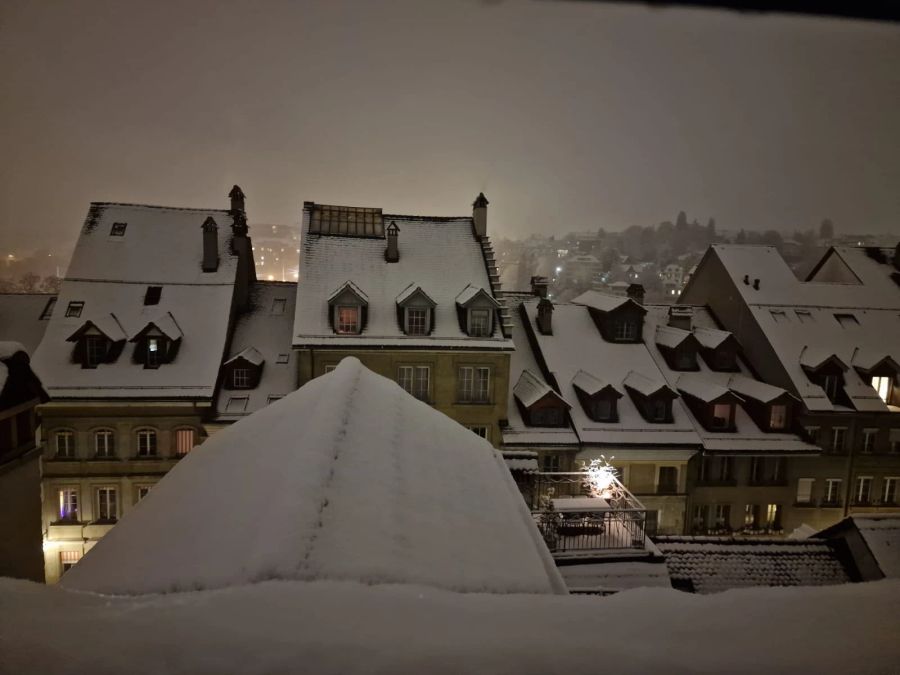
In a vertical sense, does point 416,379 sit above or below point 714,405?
above

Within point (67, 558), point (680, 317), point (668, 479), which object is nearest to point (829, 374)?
point (680, 317)

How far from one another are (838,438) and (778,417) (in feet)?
7.37

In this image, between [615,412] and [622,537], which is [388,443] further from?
[615,412]

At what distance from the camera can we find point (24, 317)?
1912cm

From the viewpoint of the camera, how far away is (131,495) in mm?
16672

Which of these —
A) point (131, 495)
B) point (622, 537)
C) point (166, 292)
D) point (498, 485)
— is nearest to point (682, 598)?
point (498, 485)

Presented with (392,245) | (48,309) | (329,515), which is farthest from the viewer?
(392,245)

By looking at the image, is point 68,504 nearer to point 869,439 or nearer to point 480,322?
point 480,322

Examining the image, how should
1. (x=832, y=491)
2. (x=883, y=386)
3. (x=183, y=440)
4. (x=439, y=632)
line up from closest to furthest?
(x=439, y=632) < (x=183, y=440) < (x=832, y=491) < (x=883, y=386)

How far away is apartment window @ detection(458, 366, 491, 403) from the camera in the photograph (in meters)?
17.8

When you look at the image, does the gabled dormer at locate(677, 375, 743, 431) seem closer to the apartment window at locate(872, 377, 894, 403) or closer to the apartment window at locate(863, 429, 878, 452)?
the apartment window at locate(863, 429, 878, 452)

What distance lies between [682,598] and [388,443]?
299 centimetres

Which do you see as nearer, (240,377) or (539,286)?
(240,377)

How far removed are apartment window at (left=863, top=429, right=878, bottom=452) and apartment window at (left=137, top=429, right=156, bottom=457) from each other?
23553 millimetres
